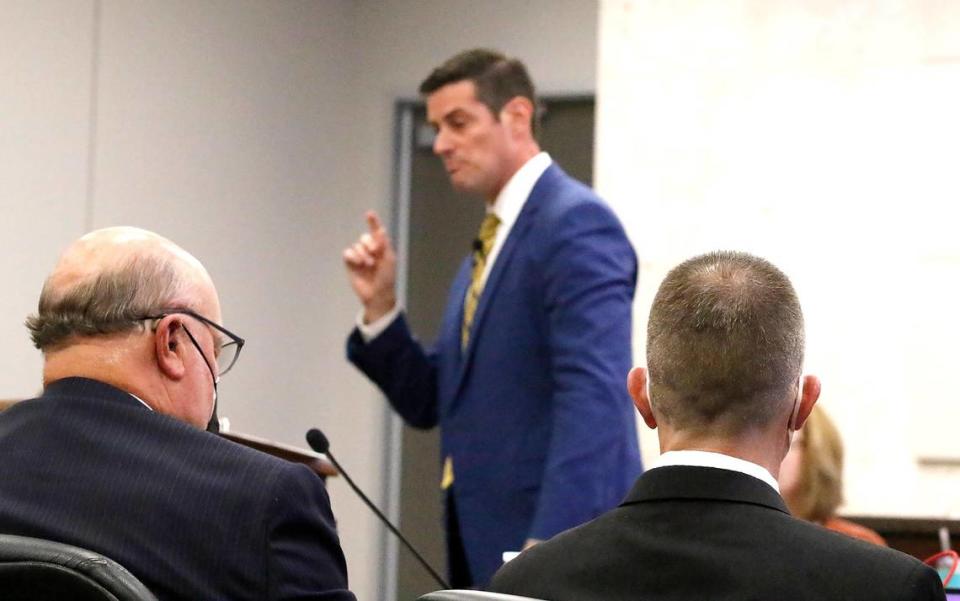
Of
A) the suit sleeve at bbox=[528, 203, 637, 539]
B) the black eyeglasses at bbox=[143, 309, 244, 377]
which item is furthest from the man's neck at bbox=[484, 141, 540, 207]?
the black eyeglasses at bbox=[143, 309, 244, 377]

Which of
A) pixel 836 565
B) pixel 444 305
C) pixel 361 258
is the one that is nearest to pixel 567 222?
pixel 361 258

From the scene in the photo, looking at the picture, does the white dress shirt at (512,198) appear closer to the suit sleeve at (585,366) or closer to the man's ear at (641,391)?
the suit sleeve at (585,366)

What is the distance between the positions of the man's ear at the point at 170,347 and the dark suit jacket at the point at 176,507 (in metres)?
0.17

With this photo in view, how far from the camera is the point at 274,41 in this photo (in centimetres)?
632

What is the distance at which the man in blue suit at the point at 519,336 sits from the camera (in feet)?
9.88

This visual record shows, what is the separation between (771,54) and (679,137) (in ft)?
1.38

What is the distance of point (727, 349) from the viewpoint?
1496 millimetres

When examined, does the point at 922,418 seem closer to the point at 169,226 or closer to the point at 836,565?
the point at 169,226

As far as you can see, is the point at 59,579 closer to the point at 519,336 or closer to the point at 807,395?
the point at 807,395

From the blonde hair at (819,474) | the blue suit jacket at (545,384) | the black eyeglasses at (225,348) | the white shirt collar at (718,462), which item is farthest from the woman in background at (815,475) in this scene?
the white shirt collar at (718,462)

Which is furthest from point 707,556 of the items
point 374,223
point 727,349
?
point 374,223

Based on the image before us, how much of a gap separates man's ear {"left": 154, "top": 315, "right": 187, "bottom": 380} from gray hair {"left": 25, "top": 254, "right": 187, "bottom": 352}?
0.08 ft

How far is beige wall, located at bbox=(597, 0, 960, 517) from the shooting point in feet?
15.3

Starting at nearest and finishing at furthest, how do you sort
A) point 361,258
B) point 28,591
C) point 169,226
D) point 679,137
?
point 28,591 < point 361,258 < point 679,137 < point 169,226
